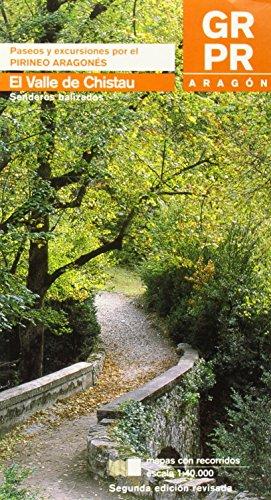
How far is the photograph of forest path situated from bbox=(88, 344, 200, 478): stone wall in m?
0.07

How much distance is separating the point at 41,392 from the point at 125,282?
54.6ft

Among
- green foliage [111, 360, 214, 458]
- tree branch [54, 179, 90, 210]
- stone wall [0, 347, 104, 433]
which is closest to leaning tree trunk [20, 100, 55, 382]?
tree branch [54, 179, 90, 210]

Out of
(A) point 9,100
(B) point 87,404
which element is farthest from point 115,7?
(B) point 87,404

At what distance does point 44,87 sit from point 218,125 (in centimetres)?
458

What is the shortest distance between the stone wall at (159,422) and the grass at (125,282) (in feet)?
34.4

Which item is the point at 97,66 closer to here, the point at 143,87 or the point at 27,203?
the point at 143,87

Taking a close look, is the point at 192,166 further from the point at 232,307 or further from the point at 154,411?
the point at 232,307

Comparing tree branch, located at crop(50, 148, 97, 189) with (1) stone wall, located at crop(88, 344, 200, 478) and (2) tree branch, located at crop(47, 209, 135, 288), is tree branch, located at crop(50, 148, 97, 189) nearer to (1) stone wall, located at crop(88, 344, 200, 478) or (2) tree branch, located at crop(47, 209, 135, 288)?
(2) tree branch, located at crop(47, 209, 135, 288)

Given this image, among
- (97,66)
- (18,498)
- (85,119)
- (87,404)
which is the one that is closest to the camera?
(18,498)

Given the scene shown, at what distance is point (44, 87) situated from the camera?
776cm

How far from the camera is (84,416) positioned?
11836 mm

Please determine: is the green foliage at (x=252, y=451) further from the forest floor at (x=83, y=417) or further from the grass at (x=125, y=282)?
the grass at (x=125, y=282)

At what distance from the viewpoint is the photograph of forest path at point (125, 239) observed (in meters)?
9.27

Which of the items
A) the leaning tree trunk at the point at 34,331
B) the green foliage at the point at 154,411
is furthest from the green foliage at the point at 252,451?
the leaning tree trunk at the point at 34,331
